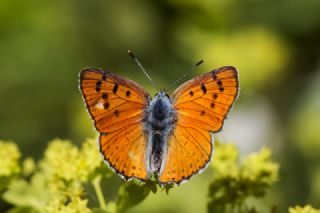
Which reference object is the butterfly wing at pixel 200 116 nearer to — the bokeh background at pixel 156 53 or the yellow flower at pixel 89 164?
the yellow flower at pixel 89 164

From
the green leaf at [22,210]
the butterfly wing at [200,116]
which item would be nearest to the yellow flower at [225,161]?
the butterfly wing at [200,116]

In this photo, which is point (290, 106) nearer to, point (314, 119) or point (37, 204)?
point (314, 119)

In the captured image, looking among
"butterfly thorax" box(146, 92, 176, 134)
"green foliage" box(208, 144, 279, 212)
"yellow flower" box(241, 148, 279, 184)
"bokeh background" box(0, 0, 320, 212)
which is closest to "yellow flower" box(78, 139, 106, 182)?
"butterfly thorax" box(146, 92, 176, 134)

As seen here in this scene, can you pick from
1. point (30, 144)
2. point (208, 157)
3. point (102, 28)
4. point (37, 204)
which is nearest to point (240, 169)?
point (208, 157)

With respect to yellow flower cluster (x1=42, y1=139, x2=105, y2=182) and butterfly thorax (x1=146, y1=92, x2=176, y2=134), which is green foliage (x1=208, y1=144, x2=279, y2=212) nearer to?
butterfly thorax (x1=146, y1=92, x2=176, y2=134)

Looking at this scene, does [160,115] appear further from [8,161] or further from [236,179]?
[8,161]

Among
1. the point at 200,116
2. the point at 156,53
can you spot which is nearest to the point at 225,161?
the point at 200,116
